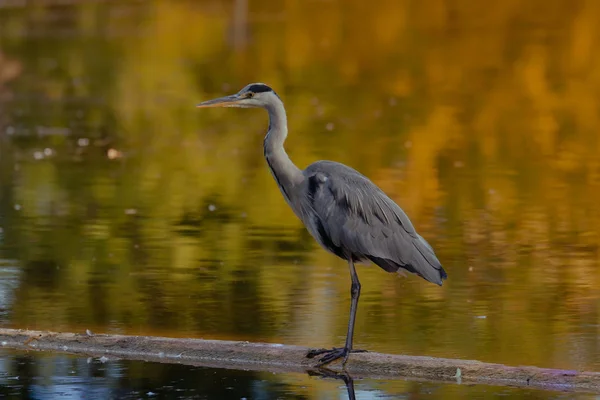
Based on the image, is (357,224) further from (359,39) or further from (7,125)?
(359,39)

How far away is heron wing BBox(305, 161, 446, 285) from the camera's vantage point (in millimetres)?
9125

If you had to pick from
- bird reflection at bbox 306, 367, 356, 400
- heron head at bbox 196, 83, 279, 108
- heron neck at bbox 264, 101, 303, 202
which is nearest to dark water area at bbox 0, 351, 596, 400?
bird reflection at bbox 306, 367, 356, 400

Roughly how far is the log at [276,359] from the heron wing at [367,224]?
697 millimetres

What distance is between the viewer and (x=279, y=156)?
30.7 feet

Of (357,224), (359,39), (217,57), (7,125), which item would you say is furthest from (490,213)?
(359,39)

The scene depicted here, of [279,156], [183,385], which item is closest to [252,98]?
[279,156]

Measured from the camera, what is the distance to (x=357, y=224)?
360 inches

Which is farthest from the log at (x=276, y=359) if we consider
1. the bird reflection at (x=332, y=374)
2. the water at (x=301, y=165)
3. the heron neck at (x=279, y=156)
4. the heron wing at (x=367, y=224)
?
the heron neck at (x=279, y=156)

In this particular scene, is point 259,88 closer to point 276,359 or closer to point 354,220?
point 354,220

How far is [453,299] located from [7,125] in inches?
502

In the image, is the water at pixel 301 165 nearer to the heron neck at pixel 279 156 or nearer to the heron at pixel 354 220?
the heron at pixel 354 220

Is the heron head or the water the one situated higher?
the heron head

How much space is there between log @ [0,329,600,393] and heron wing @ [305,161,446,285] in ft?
2.29

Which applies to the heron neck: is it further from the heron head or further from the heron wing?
the heron wing
